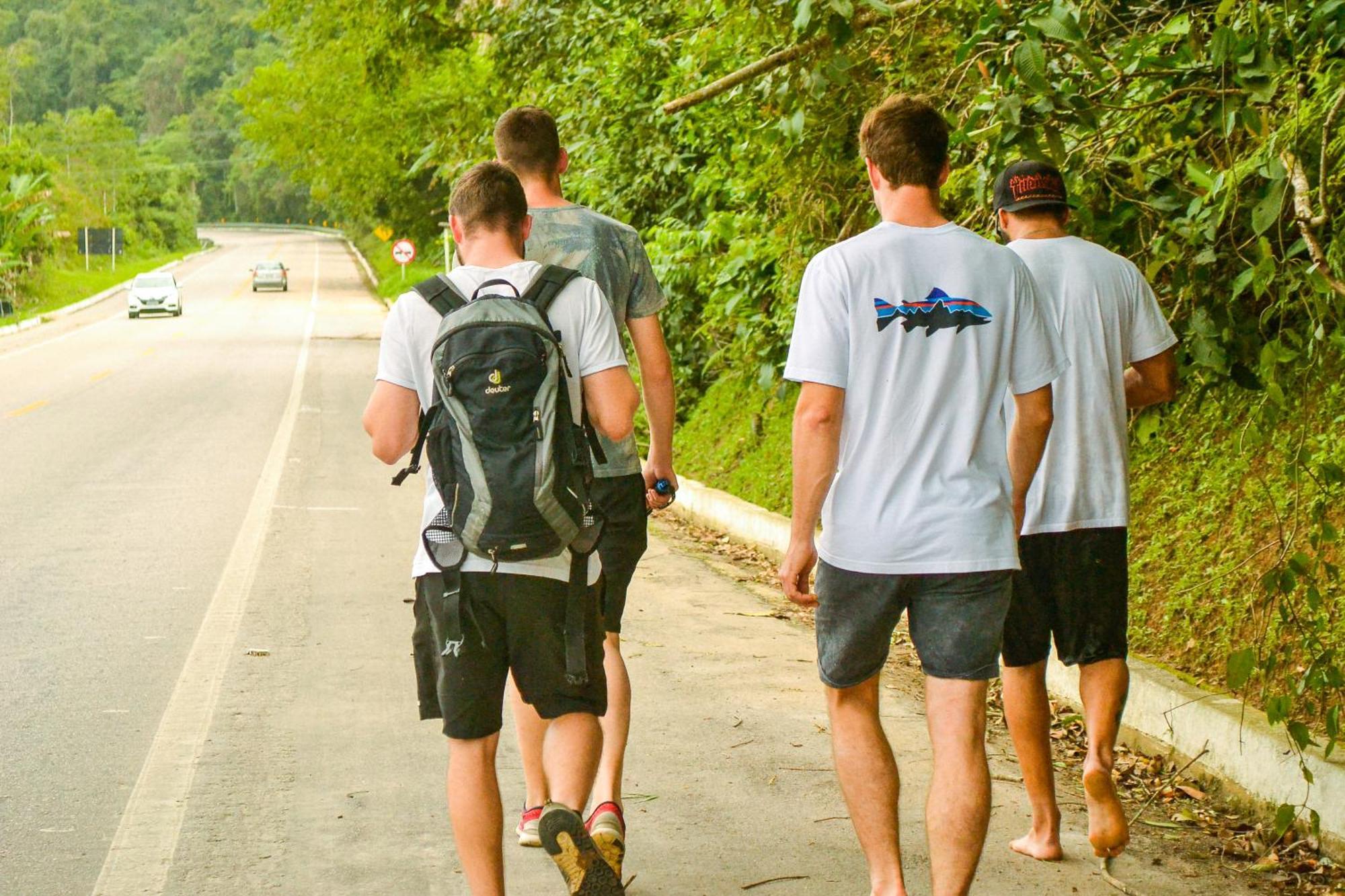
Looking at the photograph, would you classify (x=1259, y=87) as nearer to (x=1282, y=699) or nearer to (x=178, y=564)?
(x=1282, y=699)

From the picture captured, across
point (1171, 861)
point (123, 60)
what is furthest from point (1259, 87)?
point (123, 60)

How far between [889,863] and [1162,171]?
3306mm

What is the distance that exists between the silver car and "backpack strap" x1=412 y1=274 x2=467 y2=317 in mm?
59063

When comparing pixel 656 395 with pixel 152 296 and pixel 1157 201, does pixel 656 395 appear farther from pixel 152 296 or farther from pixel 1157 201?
pixel 152 296

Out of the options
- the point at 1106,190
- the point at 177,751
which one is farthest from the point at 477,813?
the point at 1106,190

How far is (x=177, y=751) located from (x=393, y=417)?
2.52 m

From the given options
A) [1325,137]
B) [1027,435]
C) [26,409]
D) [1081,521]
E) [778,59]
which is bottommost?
[26,409]

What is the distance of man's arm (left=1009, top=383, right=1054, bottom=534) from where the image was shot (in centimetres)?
378

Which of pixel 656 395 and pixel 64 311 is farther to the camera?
pixel 64 311

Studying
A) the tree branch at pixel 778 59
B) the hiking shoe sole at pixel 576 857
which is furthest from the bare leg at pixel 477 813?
the tree branch at pixel 778 59

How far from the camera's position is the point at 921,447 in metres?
3.52

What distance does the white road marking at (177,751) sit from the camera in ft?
14.0

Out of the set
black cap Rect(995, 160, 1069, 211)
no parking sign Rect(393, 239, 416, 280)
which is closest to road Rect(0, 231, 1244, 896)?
black cap Rect(995, 160, 1069, 211)

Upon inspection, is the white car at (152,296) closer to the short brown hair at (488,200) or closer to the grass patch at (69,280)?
the grass patch at (69,280)
